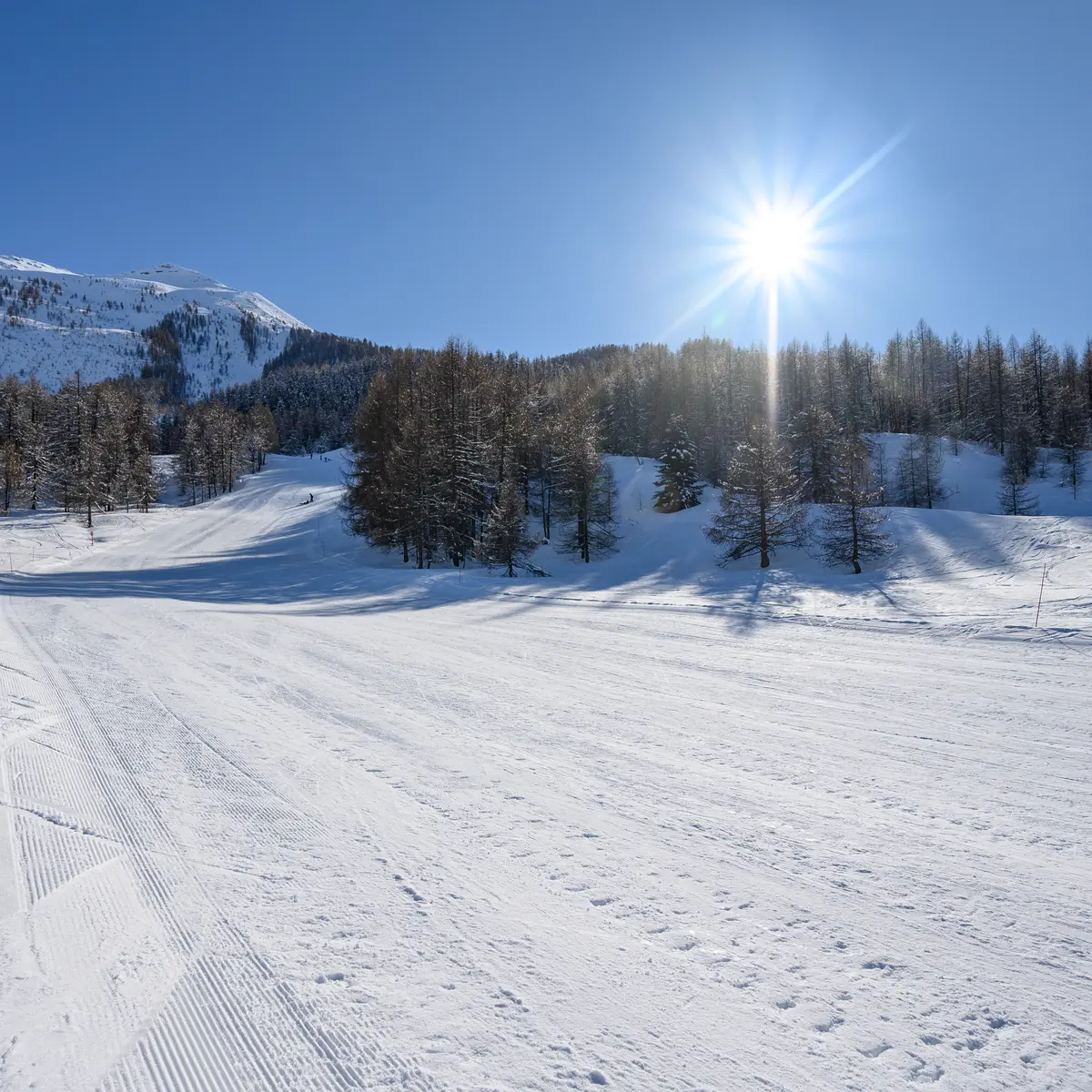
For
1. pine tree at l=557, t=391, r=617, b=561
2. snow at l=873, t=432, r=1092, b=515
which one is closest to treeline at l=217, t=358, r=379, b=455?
pine tree at l=557, t=391, r=617, b=561

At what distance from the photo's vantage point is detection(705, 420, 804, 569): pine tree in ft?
88.0

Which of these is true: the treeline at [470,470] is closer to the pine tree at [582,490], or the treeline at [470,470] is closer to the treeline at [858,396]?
the pine tree at [582,490]

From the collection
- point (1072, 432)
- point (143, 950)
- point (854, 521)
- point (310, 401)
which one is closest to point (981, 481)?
point (1072, 432)

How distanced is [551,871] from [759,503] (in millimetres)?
26501

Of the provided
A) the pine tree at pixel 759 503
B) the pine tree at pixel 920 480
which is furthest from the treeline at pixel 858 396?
the pine tree at pixel 759 503

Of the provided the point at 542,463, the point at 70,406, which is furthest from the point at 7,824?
the point at 70,406

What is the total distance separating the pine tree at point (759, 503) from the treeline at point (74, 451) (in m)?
42.8

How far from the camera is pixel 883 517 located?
25188 millimetres

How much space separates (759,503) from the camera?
2716cm

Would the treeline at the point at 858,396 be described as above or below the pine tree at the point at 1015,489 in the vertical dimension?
above

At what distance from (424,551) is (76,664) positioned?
2012 cm

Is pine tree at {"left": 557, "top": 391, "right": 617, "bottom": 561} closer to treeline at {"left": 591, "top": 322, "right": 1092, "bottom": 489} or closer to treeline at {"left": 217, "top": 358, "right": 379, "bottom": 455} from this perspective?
treeline at {"left": 591, "top": 322, "right": 1092, "bottom": 489}

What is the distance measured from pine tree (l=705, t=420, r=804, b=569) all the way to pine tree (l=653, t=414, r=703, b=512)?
34.8 feet

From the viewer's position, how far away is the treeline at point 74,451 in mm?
45250
